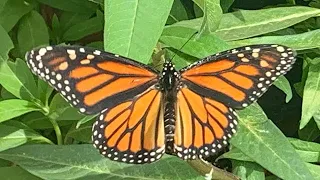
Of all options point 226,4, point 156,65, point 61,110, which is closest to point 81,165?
point 61,110

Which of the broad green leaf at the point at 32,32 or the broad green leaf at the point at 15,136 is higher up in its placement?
the broad green leaf at the point at 32,32

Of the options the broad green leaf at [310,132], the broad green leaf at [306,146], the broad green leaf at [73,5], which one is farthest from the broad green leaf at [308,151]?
the broad green leaf at [73,5]

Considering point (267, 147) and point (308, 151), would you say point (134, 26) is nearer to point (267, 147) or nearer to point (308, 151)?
point (267, 147)

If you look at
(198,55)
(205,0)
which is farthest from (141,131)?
(205,0)

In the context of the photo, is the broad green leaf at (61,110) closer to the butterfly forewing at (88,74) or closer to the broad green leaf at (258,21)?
the butterfly forewing at (88,74)

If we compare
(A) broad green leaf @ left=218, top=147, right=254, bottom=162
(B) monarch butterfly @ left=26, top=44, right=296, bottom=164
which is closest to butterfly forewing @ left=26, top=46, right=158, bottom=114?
(B) monarch butterfly @ left=26, top=44, right=296, bottom=164
